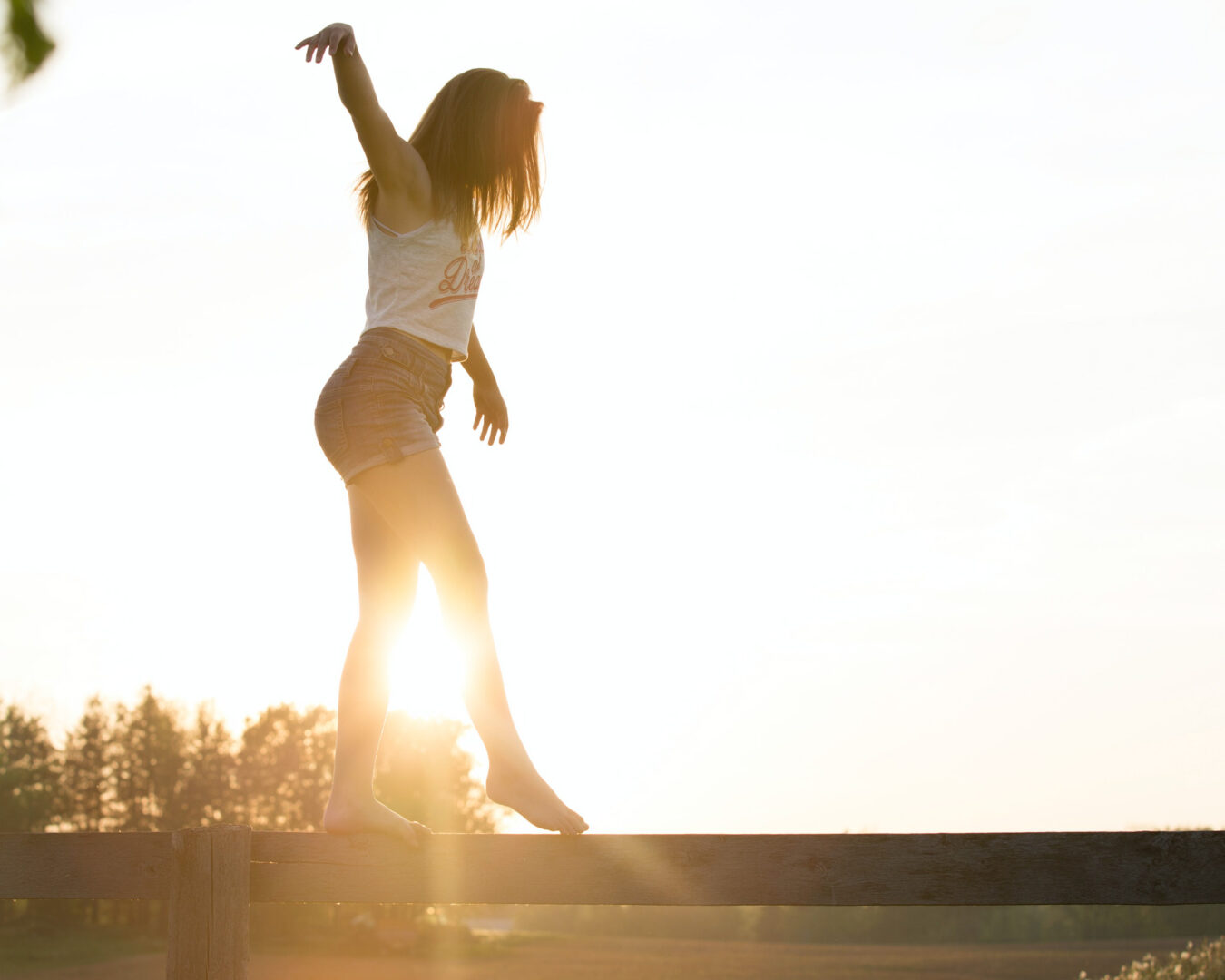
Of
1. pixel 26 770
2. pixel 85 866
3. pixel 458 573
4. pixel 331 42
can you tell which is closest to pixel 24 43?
pixel 331 42

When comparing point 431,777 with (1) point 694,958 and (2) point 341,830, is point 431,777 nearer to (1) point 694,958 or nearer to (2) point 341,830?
(1) point 694,958

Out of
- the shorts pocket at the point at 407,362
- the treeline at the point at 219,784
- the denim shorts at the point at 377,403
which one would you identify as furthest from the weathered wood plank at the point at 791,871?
the treeline at the point at 219,784

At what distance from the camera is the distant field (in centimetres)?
2473

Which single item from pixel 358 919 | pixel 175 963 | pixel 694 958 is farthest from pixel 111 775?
pixel 175 963

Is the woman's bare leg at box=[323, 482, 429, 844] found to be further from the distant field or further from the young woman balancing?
the distant field

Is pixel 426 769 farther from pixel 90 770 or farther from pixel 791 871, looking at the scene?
pixel 791 871

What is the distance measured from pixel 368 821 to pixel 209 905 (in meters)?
0.45

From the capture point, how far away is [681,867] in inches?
121

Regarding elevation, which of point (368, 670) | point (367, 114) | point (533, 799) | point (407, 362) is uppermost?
point (367, 114)

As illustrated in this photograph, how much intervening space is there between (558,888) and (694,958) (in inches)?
1056

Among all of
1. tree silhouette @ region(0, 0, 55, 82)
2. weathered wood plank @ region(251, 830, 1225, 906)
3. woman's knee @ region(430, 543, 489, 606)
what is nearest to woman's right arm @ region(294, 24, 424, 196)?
woman's knee @ region(430, 543, 489, 606)

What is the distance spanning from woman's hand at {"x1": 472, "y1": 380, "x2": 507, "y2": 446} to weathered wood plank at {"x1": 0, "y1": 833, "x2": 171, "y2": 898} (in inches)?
67.2

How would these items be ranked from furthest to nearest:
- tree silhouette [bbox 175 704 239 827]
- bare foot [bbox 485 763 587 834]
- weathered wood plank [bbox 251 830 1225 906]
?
tree silhouette [bbox 175 704 239 827] → bare foot [bbox 485 763 587 834] → weathered wood plank [bbox 251 830 1225 906]

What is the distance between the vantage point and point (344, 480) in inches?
140
